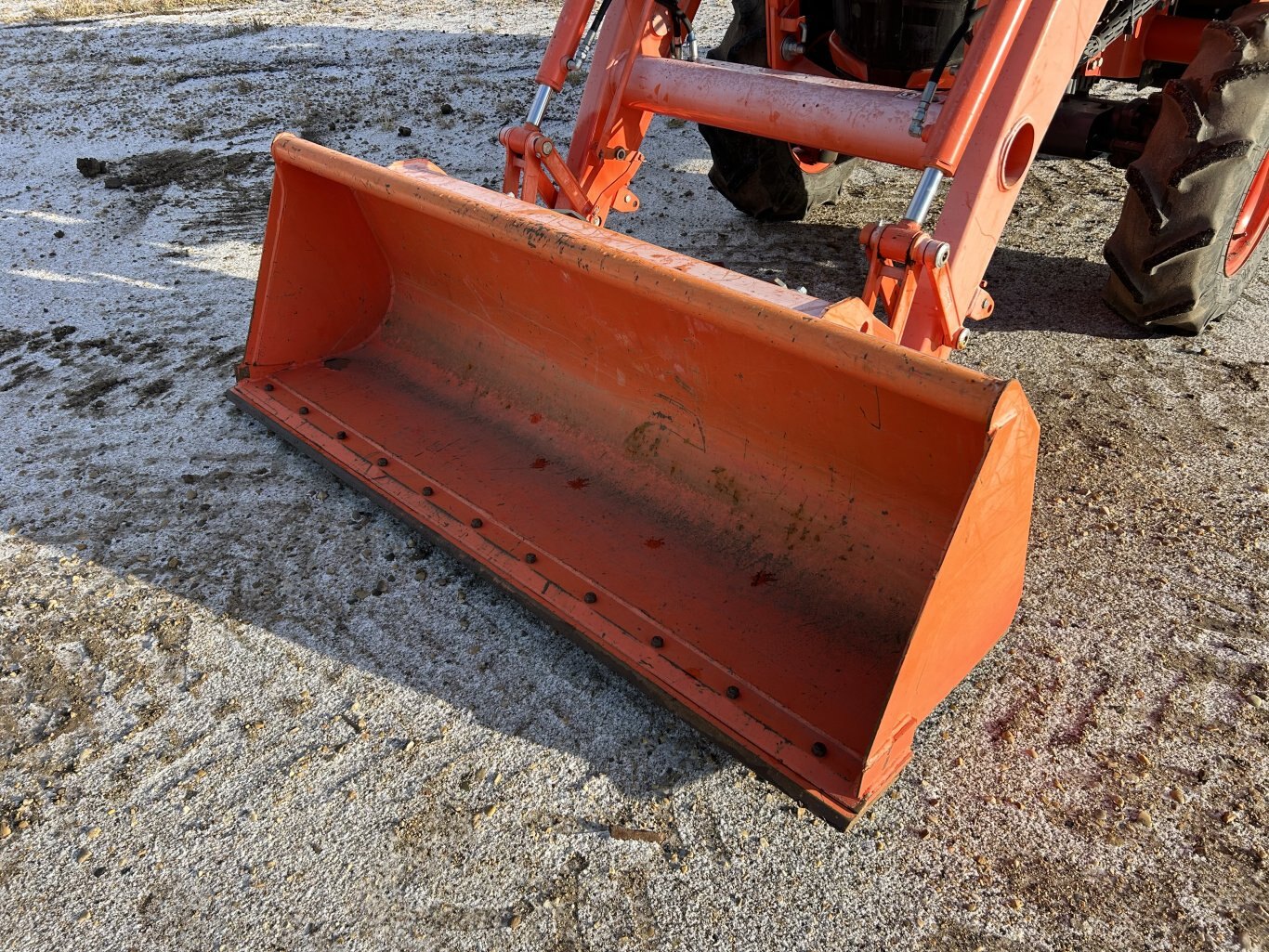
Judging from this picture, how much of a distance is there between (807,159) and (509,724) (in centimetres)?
305

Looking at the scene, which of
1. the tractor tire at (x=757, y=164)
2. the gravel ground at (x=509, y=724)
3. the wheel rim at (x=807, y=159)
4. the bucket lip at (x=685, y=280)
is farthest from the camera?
the wheel rim at (x=807, y=159)

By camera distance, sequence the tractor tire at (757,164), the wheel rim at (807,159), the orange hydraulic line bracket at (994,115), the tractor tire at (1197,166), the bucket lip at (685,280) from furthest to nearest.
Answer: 1. the wheel rim at (807,159)
2. the tractor tire at (757,164)
3. the tractor tire at (1197,166)
4. the orange hydraulic line bracket at (994,115)
5. the bucket lip at (685,280)

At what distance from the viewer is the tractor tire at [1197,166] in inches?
113

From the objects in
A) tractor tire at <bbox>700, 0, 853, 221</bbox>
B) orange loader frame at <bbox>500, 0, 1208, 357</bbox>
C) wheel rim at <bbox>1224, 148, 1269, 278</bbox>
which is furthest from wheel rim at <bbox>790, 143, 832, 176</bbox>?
wheel rim at <bbox>1224, 148, 1269, 278</bbox>

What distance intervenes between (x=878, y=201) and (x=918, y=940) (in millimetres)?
4159

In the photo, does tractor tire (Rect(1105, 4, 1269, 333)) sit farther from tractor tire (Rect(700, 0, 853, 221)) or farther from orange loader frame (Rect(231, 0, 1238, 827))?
tractor tire (Rect(700, 0, 853, 221))

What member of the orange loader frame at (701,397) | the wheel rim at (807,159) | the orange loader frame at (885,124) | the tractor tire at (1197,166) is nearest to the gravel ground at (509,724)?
the orange loader frame at (701,397)

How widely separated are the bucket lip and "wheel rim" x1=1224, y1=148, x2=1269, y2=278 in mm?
2335

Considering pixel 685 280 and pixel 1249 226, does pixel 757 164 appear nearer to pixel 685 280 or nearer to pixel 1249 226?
pixel 1249 226

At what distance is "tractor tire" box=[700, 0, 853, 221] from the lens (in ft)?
12.4

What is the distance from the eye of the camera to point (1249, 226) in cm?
377

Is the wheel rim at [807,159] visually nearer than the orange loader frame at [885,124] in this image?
No

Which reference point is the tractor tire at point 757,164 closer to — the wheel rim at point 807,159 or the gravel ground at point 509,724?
the wheel rim at point 807,159

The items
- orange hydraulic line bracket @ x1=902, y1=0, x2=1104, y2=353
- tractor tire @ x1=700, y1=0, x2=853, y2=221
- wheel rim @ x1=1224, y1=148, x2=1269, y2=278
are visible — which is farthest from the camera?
tractor tire @ x1=700, y1=0, x2=853, y2=221
